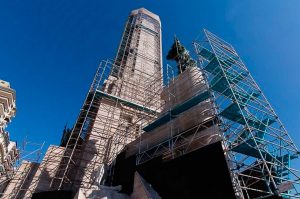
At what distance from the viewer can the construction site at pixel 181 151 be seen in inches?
388

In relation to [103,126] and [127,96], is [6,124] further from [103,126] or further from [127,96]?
[127,96]

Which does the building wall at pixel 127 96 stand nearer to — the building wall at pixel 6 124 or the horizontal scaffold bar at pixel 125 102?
the horizontal scaffold bar at pixel 125 102

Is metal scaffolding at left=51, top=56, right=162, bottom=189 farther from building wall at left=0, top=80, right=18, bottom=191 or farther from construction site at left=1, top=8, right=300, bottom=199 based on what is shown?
building wall at left=0, top=80, right=18, bottom=191

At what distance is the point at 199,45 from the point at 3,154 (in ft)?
53.3

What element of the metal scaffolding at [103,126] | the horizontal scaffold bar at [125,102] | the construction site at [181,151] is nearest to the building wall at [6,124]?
the construction site at [181,151]

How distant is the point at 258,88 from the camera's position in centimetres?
1434

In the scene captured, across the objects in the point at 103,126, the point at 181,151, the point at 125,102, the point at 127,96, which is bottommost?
the point at 181,151

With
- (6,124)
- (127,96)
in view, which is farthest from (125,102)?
(6,124)

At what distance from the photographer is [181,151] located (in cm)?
1265

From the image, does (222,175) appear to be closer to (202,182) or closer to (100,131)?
(202,182)

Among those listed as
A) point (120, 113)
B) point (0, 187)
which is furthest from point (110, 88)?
point (0, 187)

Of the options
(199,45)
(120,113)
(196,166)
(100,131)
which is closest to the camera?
(196,166)

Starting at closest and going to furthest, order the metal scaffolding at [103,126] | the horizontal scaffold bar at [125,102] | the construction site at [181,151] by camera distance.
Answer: the construction site at [181,151] → the metal scaffolding at [103,126] → the horizontal scaffold bar at [125,102]

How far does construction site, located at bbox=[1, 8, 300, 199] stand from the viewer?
9.85m
